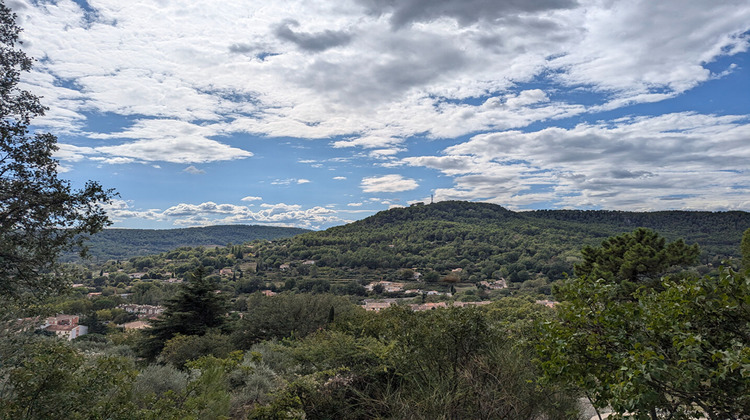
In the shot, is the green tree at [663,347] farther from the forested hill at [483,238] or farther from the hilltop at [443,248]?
the forested hill at [483,238]

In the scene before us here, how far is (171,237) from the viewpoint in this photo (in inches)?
5635

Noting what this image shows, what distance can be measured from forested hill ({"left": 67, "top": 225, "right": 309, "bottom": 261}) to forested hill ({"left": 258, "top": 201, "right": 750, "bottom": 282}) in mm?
37596

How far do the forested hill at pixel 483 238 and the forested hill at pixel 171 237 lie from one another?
3760 cm

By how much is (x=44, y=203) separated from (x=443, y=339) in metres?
6.38

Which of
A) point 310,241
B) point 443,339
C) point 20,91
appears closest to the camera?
point 20,91

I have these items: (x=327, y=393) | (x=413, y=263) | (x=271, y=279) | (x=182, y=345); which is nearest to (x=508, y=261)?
(x=413, y=263)

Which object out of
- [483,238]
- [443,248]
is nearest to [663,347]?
[443,248]

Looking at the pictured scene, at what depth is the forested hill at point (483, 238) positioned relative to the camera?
6675cm

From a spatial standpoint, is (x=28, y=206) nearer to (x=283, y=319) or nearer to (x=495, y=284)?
(x=283, y=319)

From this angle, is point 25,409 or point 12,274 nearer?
point 25,409

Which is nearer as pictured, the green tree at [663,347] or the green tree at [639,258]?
the green tree at [663,347]

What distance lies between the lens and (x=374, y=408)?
203 inches

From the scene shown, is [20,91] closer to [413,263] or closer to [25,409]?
[25,409]

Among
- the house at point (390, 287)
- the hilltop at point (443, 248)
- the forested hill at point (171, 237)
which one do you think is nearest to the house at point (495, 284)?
the hilltop at point (443, 248)
